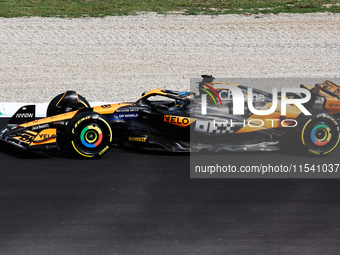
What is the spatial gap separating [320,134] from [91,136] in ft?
12.5

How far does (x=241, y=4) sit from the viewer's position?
24.0 m

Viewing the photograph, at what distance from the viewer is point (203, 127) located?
805 centimetres

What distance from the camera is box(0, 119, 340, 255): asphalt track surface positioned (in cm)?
502

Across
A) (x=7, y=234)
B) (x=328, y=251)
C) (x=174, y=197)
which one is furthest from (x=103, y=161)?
(x=328, y=251)

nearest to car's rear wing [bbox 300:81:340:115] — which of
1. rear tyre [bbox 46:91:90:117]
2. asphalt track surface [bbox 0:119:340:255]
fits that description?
asphalt track surface [bbox 0:119:340:255]

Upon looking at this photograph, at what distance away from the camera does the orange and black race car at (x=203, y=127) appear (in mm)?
7852

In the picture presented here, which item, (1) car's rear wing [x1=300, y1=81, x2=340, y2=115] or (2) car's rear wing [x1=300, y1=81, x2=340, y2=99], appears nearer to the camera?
(1) car's rear wing [x1=300, y1=81, x2=340, y2=115]

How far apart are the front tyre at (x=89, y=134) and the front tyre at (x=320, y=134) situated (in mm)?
3263

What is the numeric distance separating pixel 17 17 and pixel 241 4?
10865 mm

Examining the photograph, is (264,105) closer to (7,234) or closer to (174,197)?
(174,197)

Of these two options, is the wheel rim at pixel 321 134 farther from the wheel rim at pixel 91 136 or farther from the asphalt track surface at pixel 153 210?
the wheel rim at pixel 91 136

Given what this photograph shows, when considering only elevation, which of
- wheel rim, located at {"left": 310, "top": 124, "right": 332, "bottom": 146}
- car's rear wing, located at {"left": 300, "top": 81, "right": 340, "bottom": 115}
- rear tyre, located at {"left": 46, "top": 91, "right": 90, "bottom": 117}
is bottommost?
wheel rim, located at {"left": 310, "top": 124, "right": 332, "bottom": 146}

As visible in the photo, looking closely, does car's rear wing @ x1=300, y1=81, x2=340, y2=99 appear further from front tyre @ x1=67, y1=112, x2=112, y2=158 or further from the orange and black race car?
front tyre @ x1=67, y1=112, x2=112, y2=158

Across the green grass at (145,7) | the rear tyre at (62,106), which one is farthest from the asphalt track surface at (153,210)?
the green grass at (145,7)
